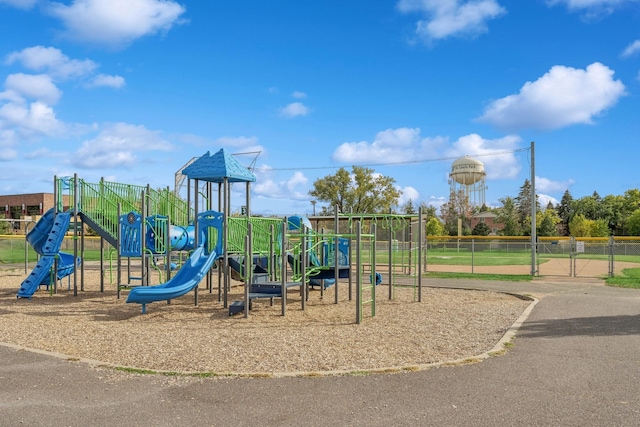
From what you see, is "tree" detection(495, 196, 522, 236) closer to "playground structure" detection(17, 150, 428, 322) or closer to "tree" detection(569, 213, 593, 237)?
"tree" detection(569, 213, 593, 237)

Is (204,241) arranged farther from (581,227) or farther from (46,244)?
(581,227)

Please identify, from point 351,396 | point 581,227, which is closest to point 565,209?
point 581,227

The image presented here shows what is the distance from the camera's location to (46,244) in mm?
15977

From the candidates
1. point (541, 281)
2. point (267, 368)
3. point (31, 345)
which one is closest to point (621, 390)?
point (267, 368)

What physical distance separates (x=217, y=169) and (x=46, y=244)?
5747 mm

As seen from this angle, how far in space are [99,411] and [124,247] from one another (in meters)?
9.49

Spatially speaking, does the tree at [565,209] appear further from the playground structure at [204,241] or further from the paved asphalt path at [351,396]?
the paved asphalt path at [351,396]

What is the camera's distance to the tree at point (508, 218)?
7431 centimetres

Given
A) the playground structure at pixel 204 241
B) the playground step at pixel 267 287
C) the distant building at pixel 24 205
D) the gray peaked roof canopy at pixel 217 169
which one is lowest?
the playground step at pixel 267 287

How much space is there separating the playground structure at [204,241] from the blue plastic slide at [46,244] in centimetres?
3

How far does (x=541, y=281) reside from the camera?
73.6 feet

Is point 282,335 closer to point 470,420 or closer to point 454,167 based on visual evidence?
point 470,420

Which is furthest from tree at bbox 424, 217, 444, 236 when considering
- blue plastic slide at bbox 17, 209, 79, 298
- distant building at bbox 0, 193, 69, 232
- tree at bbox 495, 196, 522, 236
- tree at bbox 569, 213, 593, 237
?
blue plastic slide at bbox 17, 209, 79, 298

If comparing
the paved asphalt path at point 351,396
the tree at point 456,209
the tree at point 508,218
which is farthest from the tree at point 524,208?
the paved asphalt path at point 351,396
